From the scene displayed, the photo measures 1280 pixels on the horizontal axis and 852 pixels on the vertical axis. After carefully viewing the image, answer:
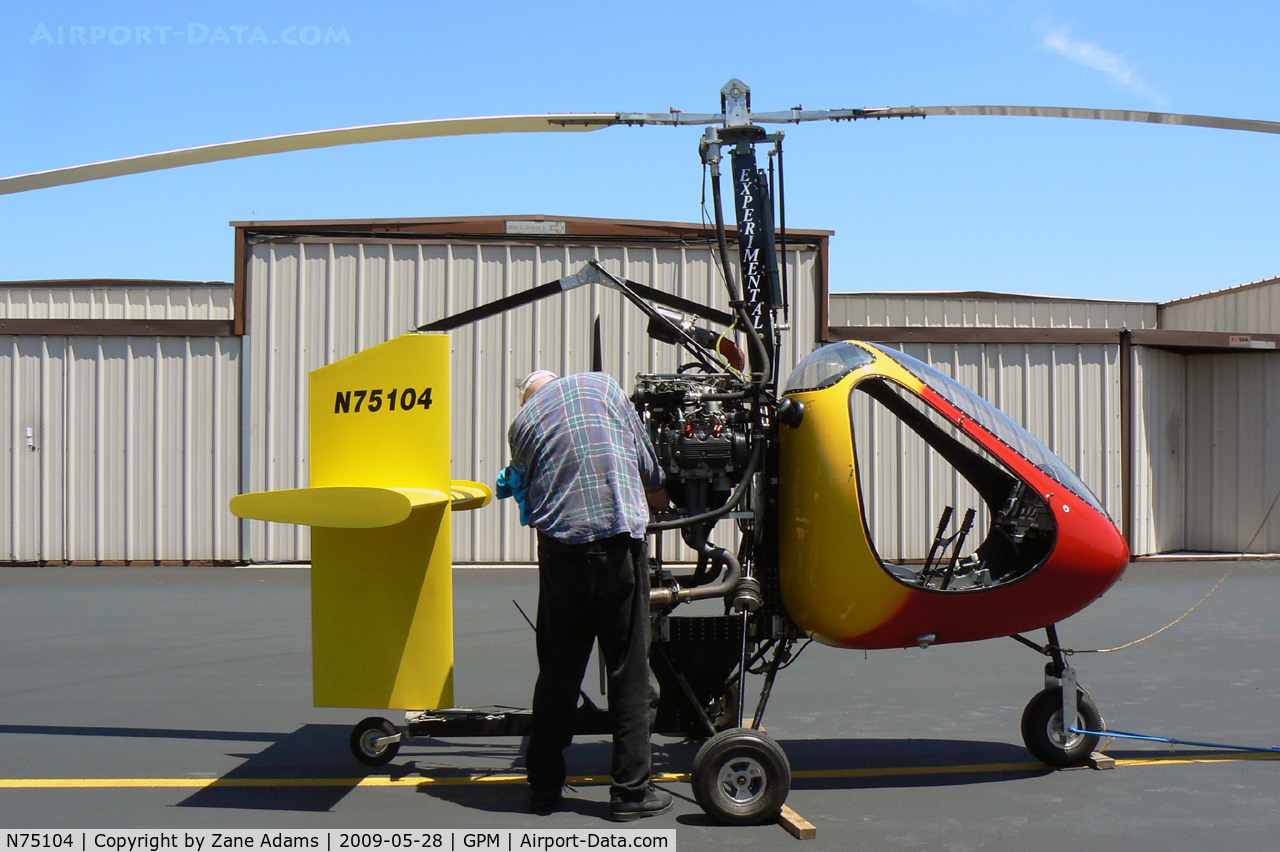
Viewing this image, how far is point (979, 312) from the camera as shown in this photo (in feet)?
65.8

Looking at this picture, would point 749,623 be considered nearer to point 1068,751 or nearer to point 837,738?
point 837,738

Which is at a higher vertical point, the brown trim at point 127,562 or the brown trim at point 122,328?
the brown trim at point 122,328

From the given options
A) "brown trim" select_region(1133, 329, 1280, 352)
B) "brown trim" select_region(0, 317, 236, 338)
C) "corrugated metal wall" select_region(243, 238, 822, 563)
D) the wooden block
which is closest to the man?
the wooden block

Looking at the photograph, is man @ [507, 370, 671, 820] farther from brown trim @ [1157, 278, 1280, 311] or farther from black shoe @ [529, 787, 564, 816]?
Answer: brown trim @ [1157, 278, 1280, 311]

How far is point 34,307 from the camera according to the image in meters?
A: 19.4

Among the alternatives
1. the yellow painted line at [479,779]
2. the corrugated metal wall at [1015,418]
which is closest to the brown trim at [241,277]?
the corrugated metal wall at [1015,418]

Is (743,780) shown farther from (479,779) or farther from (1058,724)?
(1058,724)

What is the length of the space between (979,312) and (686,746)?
1684cm

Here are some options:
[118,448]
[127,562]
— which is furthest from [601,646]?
[118,448]

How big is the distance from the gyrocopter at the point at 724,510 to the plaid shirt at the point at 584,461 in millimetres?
369

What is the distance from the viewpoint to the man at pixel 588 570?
12.8ft

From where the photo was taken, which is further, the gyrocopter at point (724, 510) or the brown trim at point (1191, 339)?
the brown trim at point (1191, 339)

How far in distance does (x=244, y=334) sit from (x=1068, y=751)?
35.2 ft

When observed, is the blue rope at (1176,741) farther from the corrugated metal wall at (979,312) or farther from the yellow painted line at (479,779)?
the corrugated metal wall at (979,312)
